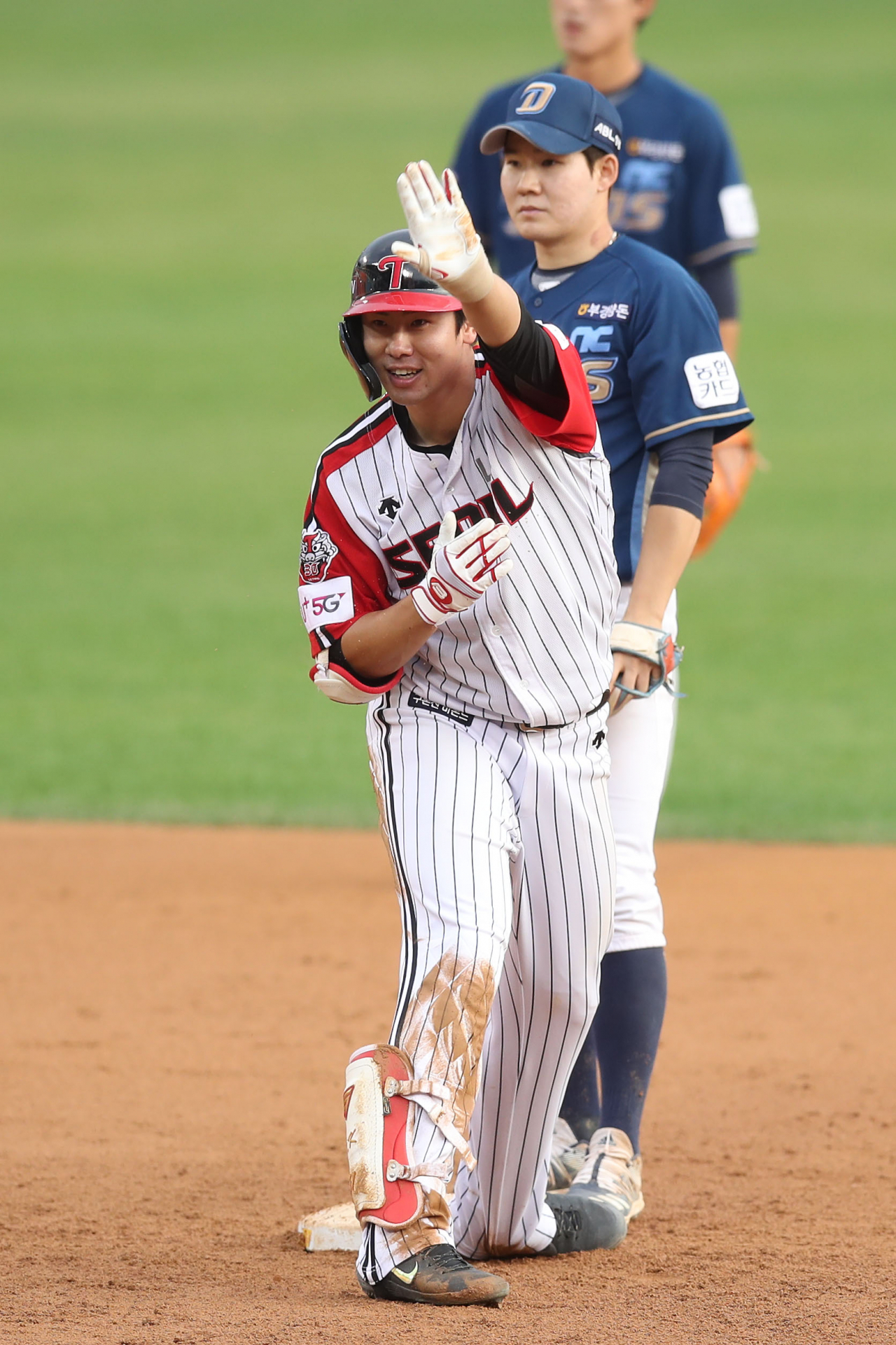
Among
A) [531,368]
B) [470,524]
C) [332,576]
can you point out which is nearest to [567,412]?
[531,368]

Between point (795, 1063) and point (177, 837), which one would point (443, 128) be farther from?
point (795, 1063)

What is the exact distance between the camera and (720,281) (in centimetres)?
479

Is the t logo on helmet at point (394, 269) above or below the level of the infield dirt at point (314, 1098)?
above

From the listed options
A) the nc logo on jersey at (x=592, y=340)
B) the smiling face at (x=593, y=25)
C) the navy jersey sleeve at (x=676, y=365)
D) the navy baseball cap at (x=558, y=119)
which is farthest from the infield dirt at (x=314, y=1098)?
the smiling face at (x=593, y=25)

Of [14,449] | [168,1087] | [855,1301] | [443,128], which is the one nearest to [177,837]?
[168,1087]

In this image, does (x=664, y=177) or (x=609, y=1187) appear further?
(x=664, y=177)

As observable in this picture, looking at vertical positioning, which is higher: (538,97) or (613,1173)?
(538,97)

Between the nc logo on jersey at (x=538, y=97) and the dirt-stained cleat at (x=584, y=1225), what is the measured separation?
2175mm

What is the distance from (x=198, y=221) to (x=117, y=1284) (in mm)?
25663

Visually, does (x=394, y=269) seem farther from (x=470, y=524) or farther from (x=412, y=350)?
(x=470, y=524)

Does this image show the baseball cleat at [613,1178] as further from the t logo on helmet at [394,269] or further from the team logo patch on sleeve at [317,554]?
the t logo on helmet at [394,269]

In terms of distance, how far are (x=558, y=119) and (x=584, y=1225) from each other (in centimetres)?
220

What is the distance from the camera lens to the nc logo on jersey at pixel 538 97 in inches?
139

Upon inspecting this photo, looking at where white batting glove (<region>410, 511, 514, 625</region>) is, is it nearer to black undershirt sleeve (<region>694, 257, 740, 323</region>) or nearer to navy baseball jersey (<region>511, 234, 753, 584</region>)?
navy baseball jersey (<region>511, 234, 753, 584</region>)
